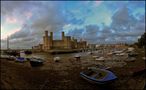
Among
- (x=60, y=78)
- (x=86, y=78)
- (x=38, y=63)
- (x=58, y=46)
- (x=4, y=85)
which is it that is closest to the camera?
(x=4, y=85)

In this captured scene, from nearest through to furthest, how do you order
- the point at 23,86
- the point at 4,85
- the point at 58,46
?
1. the point at 4,85
2. the point at 23,86
3. the point at 58,46

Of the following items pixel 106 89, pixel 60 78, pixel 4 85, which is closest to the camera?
pixel 4 85

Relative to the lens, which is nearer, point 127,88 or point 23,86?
point 23,86

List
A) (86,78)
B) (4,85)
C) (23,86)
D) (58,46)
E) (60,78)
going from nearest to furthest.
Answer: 1. (4,85)
2. (23,86)
3. (86,78)
4. (60,78)
5. (58,46)

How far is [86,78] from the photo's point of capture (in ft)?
61.6

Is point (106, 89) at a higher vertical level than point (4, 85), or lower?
lower

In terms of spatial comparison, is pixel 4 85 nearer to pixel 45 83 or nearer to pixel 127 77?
pixel 45 83

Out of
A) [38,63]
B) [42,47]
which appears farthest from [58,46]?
[38,63]

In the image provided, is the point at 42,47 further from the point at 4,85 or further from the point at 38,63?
the point at 4,85

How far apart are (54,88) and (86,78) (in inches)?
143

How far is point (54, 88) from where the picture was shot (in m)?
17.1

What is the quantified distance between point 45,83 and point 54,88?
1668 millimetres

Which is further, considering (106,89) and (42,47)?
(42,47)

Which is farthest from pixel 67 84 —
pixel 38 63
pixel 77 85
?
pixel 38 63
